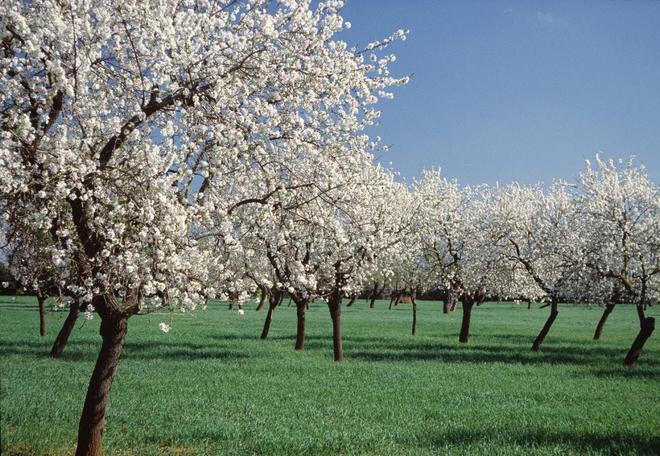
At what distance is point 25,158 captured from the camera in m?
7.78

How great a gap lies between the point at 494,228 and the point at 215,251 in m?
29.2

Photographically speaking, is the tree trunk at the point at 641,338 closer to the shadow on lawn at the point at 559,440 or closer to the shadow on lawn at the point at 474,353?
the shadow on lawn at the point at 474,353

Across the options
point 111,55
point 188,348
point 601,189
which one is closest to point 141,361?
point 188,348

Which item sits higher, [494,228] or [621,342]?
[494,228]

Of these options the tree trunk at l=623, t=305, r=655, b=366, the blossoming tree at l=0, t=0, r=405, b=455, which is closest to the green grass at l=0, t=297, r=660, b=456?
the tree trunk at l=623, t=305, r=655, b=366

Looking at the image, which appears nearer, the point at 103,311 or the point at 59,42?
the point at 59,42

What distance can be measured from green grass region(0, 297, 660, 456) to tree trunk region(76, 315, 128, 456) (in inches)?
47.7

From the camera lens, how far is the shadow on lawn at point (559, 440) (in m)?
11.0

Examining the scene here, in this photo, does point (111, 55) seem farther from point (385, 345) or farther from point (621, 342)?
point (621, 342)

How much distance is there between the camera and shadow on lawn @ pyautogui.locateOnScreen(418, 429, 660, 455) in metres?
11.0

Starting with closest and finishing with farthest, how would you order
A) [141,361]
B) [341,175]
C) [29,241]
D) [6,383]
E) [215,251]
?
[29,241]
[215,251]
[341,175]
[6,383]
[141,361]

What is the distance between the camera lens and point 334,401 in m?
15.6

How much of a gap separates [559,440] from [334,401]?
596 cm

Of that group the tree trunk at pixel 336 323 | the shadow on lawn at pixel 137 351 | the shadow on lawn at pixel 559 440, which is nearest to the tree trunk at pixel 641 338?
the tree trunk at pixel 336 323
